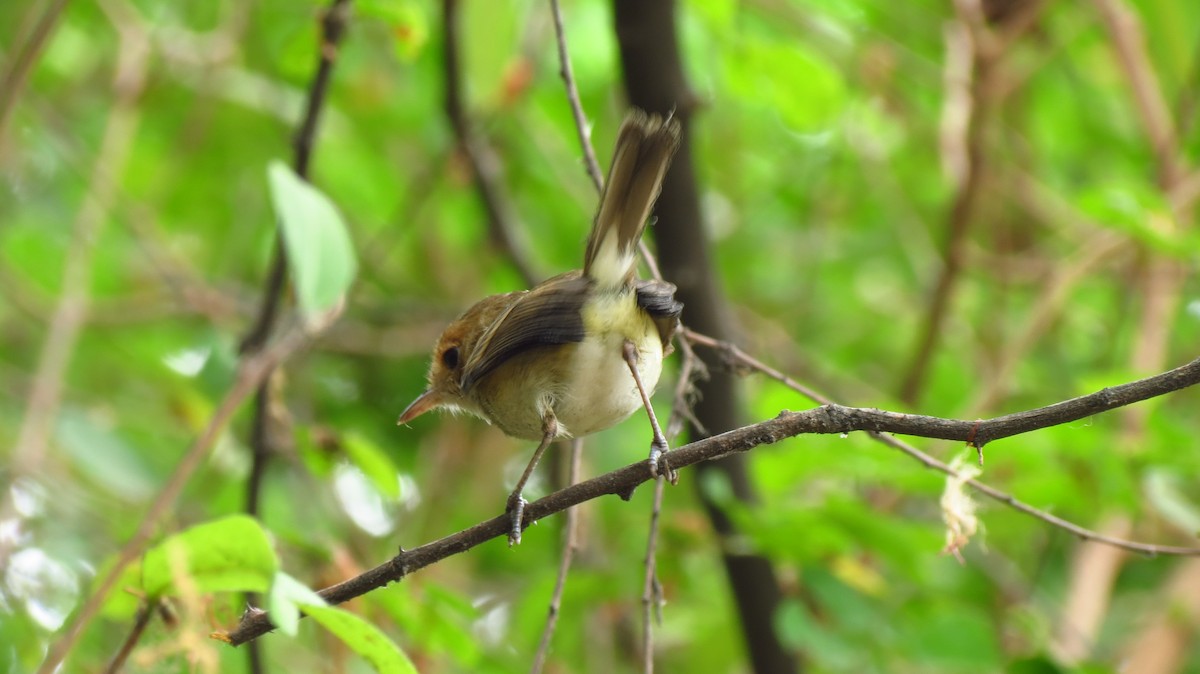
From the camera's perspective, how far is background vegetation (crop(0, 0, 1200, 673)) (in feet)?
11.0

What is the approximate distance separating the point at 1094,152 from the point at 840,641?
12.1 feet

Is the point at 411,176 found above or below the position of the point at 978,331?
above

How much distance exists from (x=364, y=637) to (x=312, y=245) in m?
0.57

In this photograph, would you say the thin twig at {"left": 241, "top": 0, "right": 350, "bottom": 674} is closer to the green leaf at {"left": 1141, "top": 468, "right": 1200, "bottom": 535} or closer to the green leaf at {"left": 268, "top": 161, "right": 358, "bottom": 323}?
the green leaf at {"left": 268, "top": 161, "right": 358, "bottom": 323}

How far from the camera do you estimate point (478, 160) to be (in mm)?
4383

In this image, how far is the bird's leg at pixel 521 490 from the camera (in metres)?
2.11

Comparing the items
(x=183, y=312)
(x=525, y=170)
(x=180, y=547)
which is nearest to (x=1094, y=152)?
(x=525, y=170)

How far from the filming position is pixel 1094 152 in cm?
605

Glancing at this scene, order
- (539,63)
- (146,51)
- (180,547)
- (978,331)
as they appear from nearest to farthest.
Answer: (180,547), (146,51), (539,63), (978,331)

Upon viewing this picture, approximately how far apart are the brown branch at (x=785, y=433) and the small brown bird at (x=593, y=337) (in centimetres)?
43

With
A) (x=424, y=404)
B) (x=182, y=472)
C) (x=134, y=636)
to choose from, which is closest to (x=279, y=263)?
(x=424, y=404)

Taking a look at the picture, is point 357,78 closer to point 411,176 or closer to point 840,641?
point 411,176

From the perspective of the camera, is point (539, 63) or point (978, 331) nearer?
point (539, 63)

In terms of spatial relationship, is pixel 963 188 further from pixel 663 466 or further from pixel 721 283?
pixel 663 466
